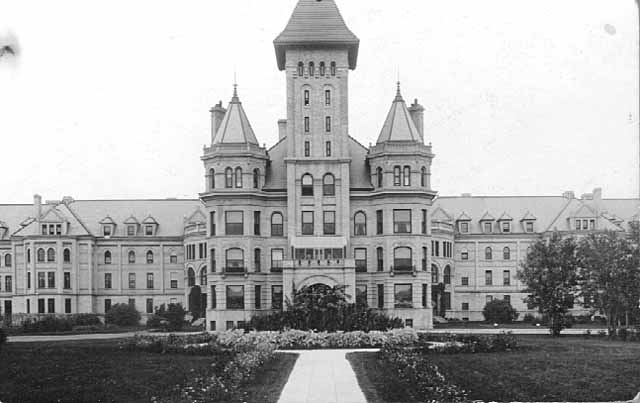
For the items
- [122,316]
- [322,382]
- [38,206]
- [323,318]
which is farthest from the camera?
[38,206]

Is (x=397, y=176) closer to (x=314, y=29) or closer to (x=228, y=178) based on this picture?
(x=314, y=29)

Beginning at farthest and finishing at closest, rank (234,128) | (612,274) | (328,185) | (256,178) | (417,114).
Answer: (417,114) < (256,178) < (234,128) < (328,185) < (612,274)

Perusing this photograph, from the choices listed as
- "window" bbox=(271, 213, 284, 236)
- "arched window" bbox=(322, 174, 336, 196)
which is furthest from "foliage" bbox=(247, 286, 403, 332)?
"window" bbox=(271, 213, 284, 236)

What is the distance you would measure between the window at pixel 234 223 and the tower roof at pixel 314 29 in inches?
407

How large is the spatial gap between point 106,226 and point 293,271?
99.0ft

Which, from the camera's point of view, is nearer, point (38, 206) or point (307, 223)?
point (307, 223)

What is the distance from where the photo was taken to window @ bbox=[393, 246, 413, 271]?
2222 inches

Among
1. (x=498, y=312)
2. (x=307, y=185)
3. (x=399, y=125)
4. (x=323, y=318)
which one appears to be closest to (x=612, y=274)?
(x=323, y=318)

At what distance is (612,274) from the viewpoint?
139 feet

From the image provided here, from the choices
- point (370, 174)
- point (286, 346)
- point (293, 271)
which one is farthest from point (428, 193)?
point (286, 346)

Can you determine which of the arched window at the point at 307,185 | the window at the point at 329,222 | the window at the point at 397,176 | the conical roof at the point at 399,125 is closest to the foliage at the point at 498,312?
the window at the point at 397,176

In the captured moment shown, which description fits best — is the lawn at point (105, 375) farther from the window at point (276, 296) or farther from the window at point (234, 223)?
the window at point (234, 223)

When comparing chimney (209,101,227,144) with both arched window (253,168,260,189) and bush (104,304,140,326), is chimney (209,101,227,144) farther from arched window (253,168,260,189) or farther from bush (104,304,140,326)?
bush (104,304,140,326)

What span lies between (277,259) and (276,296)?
232cm
